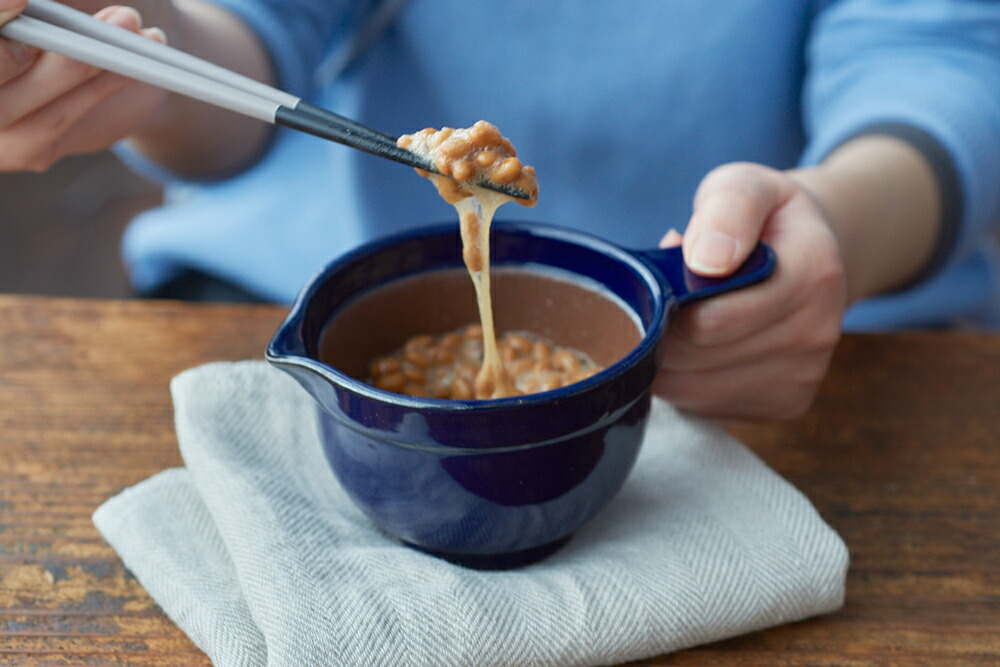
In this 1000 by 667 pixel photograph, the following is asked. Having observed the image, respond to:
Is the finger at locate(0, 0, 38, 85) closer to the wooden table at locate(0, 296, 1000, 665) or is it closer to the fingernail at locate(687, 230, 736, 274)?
the wooden table at locate(0, 296, 1000, 665)

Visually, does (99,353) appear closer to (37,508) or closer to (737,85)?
(37,508)

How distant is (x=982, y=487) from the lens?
92cm

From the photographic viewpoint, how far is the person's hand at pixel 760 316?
861 millimetres

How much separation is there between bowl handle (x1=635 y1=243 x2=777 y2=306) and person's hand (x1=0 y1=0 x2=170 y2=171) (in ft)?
1.79

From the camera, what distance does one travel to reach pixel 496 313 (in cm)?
97

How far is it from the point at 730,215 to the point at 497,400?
1.13 ft

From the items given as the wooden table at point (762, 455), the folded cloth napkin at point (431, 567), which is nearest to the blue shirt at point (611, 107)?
the wooden table at point (762, 455)

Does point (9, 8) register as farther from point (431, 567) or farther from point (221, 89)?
point (431, 567)

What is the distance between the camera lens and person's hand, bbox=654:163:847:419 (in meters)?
0.86

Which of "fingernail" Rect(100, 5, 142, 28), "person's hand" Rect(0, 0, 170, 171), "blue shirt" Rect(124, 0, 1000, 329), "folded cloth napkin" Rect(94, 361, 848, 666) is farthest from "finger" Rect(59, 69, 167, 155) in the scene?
"blue shirt" Rect(124, 0, 1000, 329)

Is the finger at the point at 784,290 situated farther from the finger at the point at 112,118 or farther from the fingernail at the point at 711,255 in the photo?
the finger at the point at 112,118

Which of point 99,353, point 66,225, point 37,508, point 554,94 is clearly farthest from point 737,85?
point 66,225

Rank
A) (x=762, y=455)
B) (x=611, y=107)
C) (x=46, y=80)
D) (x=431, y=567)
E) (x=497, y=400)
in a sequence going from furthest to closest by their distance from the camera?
(x=611, y=107), (x=762, y=455), (x=46, y=80), (x=431, y=567), (x=497, y=400)

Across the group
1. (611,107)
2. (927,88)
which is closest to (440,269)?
(611,107)
